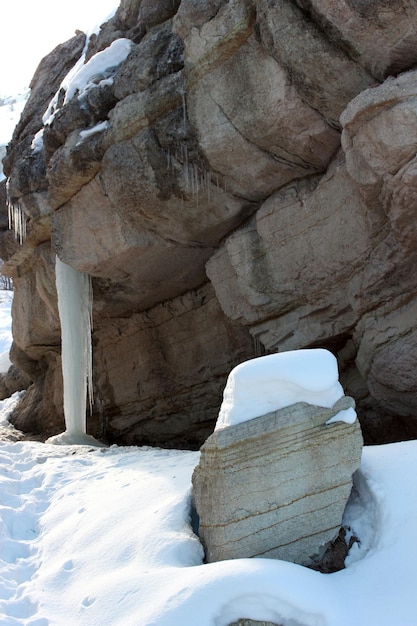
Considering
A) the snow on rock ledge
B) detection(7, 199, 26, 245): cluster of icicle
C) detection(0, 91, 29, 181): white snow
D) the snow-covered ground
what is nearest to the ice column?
detection(7, 199, 26, 245): cluster of icicle

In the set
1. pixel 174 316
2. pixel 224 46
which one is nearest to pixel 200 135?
pixel 224 46

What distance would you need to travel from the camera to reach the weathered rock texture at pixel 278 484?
5.12m

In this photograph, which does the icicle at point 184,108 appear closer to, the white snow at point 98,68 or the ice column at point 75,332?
the white snow at point 98,68

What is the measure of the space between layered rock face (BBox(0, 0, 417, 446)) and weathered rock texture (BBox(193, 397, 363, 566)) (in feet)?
10.7

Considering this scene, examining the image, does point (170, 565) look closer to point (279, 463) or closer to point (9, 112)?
point (279, 463)

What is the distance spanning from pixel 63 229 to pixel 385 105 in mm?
6080

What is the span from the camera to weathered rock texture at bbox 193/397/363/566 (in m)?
5.12

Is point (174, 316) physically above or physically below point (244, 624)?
above

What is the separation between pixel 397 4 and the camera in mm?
7027

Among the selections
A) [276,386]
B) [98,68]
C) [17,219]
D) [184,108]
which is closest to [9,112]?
[17,219]

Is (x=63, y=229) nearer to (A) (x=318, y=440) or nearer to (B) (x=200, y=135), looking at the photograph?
(B) (x=200, y=135)

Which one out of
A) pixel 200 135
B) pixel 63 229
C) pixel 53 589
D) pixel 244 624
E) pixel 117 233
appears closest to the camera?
pixel 244 624

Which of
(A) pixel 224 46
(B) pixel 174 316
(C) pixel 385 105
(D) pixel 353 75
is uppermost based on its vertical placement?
(A) pixel 224 46

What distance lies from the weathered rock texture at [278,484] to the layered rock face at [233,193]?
3268mm
